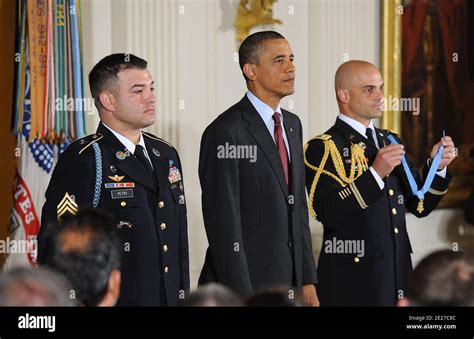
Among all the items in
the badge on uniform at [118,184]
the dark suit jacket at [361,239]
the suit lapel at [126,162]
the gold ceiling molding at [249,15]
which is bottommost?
the dark suit jacket at [361,239]

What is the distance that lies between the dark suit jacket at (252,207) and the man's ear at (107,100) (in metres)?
0.44

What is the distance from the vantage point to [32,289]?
2.32 meters

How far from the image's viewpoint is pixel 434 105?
6.11m

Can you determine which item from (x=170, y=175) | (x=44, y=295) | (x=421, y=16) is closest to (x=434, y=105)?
(x=421, y=16)

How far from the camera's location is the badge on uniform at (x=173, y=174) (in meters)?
3.80

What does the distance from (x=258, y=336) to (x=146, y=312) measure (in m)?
0.39

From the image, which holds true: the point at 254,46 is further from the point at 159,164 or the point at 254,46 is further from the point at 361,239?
the point at 361,239

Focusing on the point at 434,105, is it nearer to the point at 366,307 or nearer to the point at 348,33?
the point at 348,33

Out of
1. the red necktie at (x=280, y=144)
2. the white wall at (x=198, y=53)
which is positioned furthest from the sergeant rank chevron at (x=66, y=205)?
the white wall at (x=198, y=53)

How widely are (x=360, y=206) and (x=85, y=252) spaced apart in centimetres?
163

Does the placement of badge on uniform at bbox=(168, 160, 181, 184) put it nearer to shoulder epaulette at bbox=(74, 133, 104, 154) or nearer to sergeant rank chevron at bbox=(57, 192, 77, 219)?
shoulder epaulette at bbox=(74, 133, 104, 154)

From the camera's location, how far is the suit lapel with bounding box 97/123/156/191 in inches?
146

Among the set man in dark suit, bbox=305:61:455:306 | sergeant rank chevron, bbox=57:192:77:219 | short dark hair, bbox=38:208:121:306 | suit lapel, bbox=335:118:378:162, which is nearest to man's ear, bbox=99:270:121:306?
short dark hair, bbox=38:208:121:306

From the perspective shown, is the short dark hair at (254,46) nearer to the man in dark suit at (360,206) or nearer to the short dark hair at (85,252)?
the man in dark suit at (360,206)
